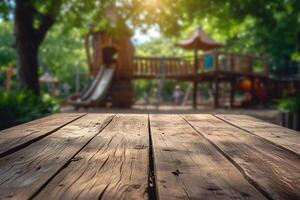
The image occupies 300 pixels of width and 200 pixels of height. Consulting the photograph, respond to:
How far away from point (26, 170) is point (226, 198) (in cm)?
76

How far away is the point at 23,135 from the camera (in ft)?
7.61

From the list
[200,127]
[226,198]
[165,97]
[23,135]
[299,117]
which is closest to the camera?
[226,198]

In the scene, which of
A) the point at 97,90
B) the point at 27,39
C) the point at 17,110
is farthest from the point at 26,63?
the point at 97,90

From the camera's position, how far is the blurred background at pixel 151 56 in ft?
38.4

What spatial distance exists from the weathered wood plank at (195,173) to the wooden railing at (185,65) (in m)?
16.9

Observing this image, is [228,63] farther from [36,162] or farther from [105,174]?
[105,174]

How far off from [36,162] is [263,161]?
95 centimetres

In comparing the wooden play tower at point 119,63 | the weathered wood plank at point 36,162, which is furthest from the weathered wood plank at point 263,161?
the wooden play tower at point 119,63

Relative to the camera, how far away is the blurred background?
38.4 feet

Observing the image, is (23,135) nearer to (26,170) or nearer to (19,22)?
(26,170)

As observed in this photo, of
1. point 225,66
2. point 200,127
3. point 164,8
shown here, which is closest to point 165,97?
point 225,66

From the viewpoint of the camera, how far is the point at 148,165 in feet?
5.06

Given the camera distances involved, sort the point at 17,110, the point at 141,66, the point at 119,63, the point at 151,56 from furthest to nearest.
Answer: the point at 151,56
the point at 141,66
the point at 119,63
the point at 17,110

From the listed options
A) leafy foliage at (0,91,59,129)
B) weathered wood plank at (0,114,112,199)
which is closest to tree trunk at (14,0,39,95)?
leafy foliage at (0,91,59,129)
